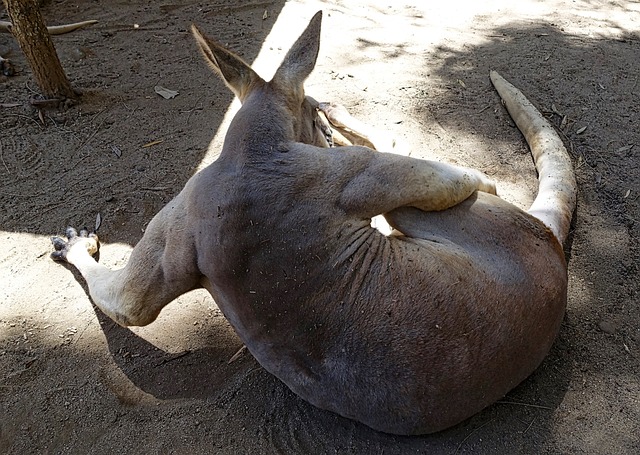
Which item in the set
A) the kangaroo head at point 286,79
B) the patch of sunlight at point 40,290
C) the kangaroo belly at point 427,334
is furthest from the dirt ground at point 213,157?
the kangaroo head at point 286,79

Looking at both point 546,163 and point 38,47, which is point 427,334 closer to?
point 546,163

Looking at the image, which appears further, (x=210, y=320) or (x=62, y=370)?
(x=210, y=320)

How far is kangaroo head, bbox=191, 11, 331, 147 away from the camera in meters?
2.66

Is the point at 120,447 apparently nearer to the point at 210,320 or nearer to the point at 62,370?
the point at 62,370

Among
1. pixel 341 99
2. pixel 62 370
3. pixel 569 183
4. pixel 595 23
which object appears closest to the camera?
pixel 62 370

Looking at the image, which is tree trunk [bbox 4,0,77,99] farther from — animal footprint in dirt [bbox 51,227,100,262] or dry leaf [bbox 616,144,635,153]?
dry leaf [bbox 616,144,635,153]

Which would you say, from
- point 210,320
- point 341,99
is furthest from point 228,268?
point 341,99

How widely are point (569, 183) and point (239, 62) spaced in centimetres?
214

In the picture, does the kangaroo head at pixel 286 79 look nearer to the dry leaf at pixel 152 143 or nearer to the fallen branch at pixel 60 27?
the dry leaf at pixel 152 143

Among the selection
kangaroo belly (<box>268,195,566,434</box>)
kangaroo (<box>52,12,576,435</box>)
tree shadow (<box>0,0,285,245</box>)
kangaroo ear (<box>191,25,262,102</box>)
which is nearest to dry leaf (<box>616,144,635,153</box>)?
kangaroo (<box>52,12,576,435</box>)

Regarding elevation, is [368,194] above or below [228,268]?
above

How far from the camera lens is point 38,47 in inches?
185

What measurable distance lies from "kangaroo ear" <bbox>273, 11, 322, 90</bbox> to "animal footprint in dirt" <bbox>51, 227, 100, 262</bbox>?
1653 mm

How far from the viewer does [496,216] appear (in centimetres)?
268
